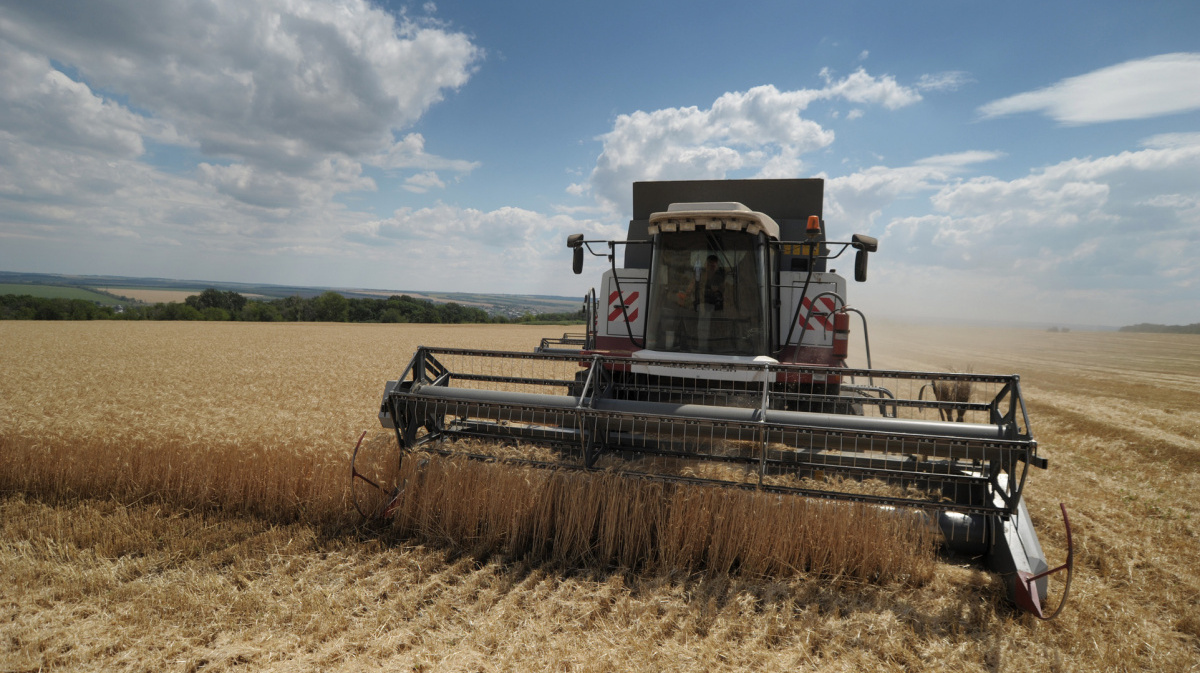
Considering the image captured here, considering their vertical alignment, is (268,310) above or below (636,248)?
below

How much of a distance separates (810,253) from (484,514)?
11.5ft

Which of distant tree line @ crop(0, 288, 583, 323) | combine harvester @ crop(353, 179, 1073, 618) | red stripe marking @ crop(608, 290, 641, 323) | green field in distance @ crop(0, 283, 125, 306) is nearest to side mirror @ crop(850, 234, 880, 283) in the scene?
combine harvester @ crop(353, 179, 1073, 618)

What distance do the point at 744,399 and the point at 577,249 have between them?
2326 mm

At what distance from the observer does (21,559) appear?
3434 mm

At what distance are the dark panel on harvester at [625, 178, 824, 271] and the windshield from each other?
2.87ft

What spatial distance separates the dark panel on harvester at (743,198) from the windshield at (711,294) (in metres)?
0.87

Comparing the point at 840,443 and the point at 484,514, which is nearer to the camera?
the point at 840,443

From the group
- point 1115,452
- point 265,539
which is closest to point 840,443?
point 265,539

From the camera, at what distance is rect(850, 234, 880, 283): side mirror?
512 cm

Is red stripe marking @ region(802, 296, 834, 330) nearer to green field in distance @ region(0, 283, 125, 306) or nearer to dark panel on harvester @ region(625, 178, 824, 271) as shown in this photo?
dark panel on harvester @ region(625, 178, 824, 271)

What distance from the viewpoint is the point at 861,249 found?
17.1 ft

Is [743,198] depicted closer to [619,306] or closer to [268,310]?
[619,306]

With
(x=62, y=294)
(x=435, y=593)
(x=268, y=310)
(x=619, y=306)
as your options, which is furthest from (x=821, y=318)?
(x=62, y=294)

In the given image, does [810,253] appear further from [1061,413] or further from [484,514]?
[1061,413]
